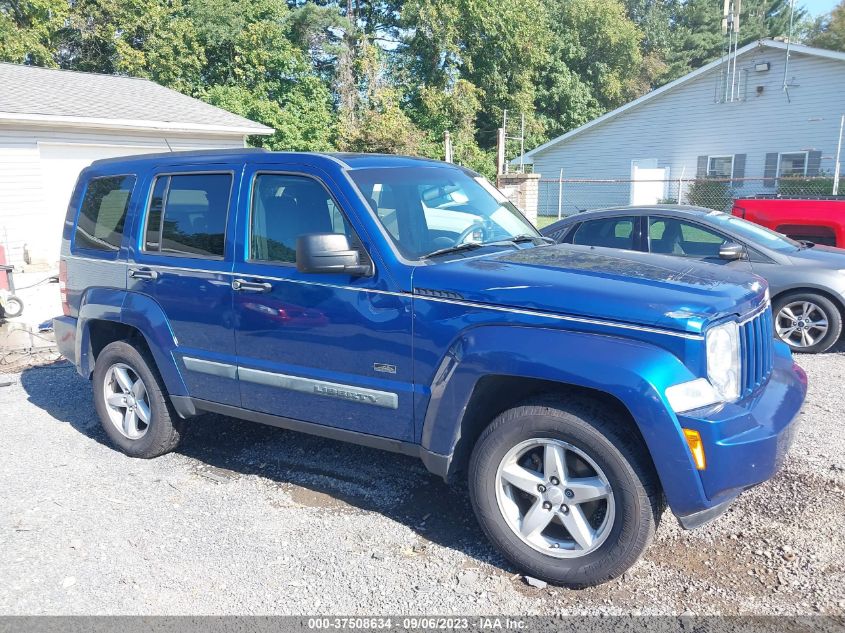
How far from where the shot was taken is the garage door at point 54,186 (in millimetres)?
15383

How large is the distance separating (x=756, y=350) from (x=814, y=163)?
22.4 m

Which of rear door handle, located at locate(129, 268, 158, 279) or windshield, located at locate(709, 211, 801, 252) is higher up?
rear door handle, located at locate(129, 268, 158, 279)

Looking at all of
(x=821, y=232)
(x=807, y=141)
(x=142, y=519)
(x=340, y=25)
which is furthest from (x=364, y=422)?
(x=340, y=25)

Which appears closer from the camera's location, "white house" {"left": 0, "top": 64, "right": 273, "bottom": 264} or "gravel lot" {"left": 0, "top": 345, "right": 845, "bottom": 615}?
"gravel lot" {"left": 0, "top": 345, "right": 845, "bottom": 615}

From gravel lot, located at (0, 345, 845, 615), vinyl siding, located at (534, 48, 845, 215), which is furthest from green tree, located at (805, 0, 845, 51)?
gravel lot, located at (0, 345, 845, 615)

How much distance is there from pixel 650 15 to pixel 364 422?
5873cm

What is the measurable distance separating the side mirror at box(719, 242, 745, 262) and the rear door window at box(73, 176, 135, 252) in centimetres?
540

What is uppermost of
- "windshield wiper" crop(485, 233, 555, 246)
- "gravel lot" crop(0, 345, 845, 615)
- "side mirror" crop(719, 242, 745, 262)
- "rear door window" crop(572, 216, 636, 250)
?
"windshield wiper" crop(485, 233, 555, 246)

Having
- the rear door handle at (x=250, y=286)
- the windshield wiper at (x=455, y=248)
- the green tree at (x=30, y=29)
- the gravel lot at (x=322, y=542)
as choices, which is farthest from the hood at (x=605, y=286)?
the green tree at (x=30, y=29)

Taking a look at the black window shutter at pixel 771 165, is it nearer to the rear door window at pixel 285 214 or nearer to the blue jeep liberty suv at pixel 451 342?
the blue jeep liberty suv at pixel 451 342

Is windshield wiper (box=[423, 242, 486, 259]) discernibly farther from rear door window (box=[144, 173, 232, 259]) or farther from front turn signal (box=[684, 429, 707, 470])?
front turn signal (box=[684, 429, 707, 470])

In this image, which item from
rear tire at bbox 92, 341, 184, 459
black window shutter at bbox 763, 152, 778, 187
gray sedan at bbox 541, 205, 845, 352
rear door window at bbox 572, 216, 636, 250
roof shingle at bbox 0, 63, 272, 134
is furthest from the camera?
black window shutter at bbox 763, 152, 778, 187

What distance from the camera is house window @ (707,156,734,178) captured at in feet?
80.9

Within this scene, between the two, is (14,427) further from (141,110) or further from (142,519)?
(141,110)
